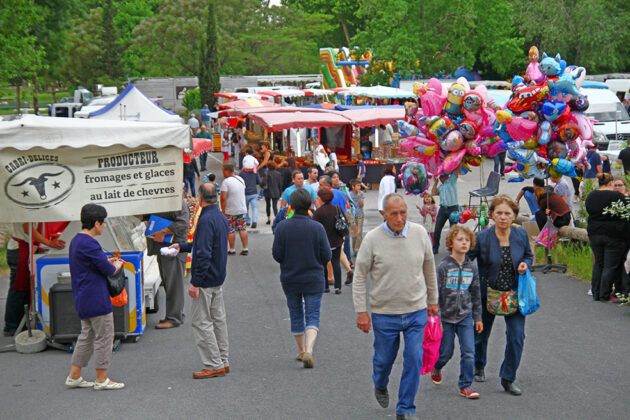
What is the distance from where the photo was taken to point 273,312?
11195 mm

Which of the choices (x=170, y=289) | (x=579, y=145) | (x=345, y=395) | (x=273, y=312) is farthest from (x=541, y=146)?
(x=345, y=395)

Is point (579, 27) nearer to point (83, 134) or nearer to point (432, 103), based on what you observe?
point (432, 103)

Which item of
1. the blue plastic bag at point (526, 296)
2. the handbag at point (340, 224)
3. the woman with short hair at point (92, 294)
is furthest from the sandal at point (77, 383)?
the handbag at point (340, 224)

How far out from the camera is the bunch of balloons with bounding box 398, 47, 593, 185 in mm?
13781

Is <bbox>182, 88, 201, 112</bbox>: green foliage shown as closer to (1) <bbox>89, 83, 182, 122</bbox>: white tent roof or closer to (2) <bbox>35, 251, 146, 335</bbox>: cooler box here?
(1) <bbox>89, 83, 182, 122</bbox>: white tent roof

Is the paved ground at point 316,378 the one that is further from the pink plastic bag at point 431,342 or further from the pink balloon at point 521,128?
the pink balloon at point 521,128

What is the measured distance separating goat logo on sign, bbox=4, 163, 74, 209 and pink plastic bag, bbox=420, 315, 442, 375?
4386 millimetres

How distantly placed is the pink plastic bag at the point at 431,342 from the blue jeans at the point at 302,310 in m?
1.69

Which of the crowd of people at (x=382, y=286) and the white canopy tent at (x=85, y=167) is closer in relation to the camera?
the crowd of people at (x=382, y=286)

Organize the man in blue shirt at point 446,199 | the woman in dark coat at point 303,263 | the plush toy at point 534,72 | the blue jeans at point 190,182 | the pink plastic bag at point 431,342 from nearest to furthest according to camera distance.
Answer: the pink plastic bag at point 431,342 < the woman in dark coat at point 303,263 < the plush toy at point 534,72 < the man in blue shirt at point 446,199 < the blue jeans at point 190,182

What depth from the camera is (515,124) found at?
14.2m

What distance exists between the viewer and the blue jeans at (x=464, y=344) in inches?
289

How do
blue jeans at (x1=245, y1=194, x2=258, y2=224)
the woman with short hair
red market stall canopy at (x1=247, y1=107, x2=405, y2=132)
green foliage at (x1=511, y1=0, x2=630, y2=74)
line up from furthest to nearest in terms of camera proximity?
green foliage at (x1=511, y1=0, x2=630, y2=74), red market stall canopy at (x1=247, y1=107, x2=405, y2=132), blue jeans at (x1=245, y1=194, x2=258, y2=224), the woman with short hair

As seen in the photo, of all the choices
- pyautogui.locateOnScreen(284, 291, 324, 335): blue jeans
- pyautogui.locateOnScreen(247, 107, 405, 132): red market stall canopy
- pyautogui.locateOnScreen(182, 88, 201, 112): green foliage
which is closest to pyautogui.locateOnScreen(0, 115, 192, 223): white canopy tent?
pyautogui.locateOnScreen(284, 291, 324, 335): blue jeans
